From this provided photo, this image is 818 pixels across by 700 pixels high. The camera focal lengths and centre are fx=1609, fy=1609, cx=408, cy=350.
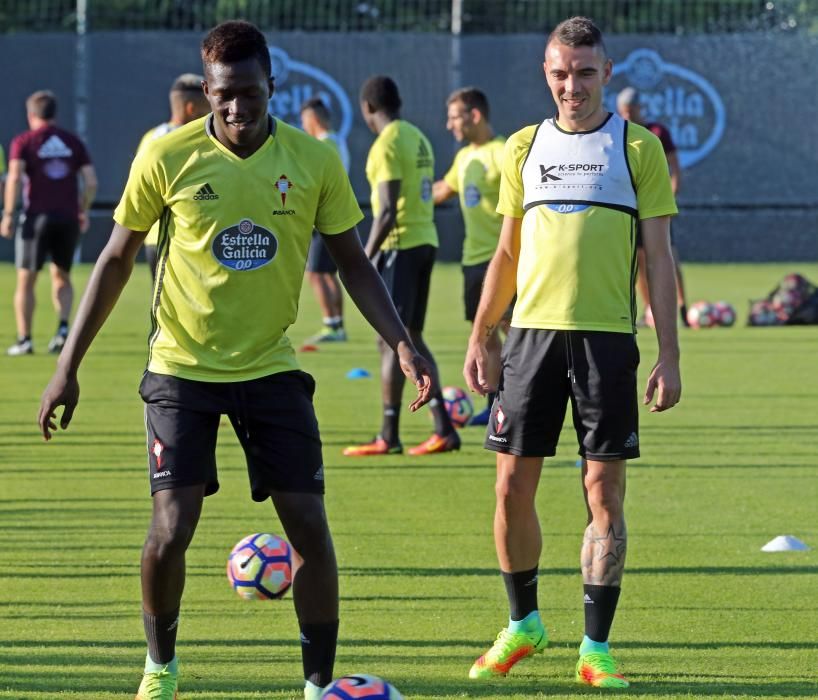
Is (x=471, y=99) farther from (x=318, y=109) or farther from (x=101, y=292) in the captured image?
(x=101, y=292)

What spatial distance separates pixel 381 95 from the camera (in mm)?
10719

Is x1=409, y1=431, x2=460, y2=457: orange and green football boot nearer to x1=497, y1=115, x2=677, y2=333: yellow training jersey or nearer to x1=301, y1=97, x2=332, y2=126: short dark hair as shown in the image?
x1=497, y1=115, x2=677, y2=333: yellow training jersey

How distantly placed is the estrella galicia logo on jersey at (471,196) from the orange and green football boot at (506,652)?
581 centimetres

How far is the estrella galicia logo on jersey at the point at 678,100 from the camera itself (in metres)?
31.2

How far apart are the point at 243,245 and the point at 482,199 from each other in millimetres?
6450

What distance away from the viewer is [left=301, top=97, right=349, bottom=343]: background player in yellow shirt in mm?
15469

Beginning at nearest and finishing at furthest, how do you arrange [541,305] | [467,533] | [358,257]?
[358,257]
[541,305]
[467,533]

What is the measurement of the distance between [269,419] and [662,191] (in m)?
1.63

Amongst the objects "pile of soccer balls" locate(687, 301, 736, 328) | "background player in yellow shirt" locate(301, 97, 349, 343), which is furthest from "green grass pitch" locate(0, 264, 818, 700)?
"pile of soccer balls" locate(687, 301, 736, 328)

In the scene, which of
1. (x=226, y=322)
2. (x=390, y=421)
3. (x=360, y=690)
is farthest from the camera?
(x=390, y=421)

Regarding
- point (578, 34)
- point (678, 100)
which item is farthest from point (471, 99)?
point (678, 100)

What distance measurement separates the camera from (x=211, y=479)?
202 inches

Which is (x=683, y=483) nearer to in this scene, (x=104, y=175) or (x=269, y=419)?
(x=269, y=419)

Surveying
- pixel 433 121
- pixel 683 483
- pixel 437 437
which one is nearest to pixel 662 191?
pixel 683 483
